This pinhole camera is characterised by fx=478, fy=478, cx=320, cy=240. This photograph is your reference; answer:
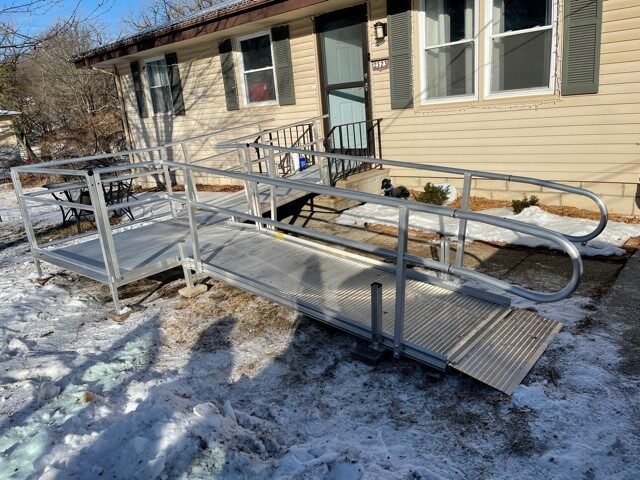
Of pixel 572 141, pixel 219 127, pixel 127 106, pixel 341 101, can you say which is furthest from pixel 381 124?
pixel 127 106

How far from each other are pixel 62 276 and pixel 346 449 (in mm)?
4399

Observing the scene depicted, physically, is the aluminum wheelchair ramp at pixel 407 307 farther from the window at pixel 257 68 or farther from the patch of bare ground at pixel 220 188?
the patch of bare ground at pixel 220 188

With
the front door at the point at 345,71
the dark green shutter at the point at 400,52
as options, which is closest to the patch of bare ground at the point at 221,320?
the front door at the point at 345,71

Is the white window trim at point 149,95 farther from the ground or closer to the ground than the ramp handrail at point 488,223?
farther from the ground

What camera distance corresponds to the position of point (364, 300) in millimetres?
3609

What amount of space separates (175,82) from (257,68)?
2.74 m

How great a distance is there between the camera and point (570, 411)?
255 centimetres

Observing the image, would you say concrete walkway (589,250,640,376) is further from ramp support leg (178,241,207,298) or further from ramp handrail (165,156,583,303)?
ramp support leg (178,241,207,298)

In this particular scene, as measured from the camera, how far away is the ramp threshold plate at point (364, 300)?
114 inches

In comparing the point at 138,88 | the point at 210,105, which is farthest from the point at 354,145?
the point at 138,88

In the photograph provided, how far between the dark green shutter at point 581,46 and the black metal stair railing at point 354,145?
276 centimetres

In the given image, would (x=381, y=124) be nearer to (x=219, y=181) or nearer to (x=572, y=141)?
(x=572, y=141)

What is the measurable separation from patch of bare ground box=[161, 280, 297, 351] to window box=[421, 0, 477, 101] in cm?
460

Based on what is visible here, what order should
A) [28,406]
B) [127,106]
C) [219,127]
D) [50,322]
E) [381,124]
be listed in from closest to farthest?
[28,406] → [50,322] → [381,124] → [219,127] → [127,106]
